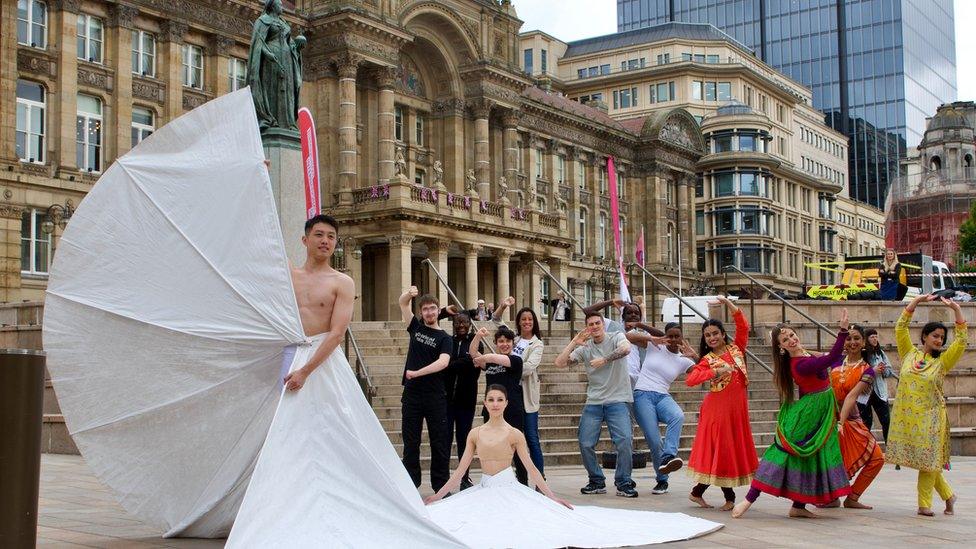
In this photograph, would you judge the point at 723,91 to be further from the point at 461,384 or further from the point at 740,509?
the point at 740,509

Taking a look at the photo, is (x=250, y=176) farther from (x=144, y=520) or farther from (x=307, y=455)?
(x=144, y=520)

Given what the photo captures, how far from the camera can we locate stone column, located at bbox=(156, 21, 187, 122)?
37.6 meters

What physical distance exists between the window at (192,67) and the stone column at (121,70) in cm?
257

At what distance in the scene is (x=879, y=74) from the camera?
385ft

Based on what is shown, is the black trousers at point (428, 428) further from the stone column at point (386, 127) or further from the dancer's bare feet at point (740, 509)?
the stone column at point (386, 127)

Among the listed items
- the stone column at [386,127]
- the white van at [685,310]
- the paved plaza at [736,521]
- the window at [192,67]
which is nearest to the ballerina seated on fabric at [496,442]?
the paved plaza at [736,521]

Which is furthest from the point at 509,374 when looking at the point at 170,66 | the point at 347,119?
the point at 347,119

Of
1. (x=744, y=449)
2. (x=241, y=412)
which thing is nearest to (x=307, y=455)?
(x=241, y=412)

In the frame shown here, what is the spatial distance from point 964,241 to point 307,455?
62.1 metres

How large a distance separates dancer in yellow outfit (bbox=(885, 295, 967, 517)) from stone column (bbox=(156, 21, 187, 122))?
101 ft

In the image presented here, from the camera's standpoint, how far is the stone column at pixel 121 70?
117ft

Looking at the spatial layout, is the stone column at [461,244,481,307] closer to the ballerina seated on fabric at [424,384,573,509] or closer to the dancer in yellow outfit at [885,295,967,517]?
the dancer in yellow outfit at [885,295,967,517]

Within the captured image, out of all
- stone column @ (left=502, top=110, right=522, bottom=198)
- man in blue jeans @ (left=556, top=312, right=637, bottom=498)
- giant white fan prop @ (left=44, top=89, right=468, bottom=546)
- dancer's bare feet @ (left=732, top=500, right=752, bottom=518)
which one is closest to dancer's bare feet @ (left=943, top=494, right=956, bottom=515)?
dancer's bare feet @ (left=732, top=500, right=752, bottom=518)

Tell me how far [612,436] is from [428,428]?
2.14 metres
